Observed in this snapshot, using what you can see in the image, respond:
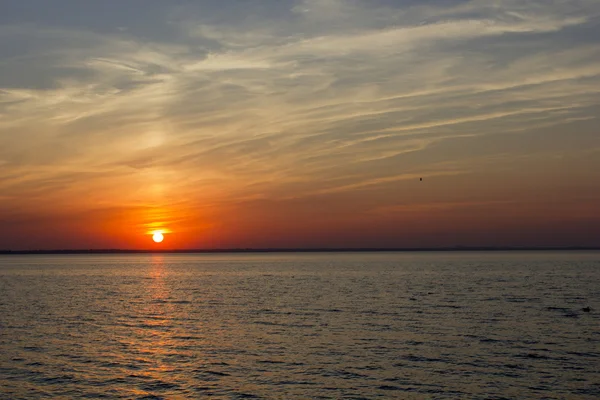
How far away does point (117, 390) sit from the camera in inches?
1522

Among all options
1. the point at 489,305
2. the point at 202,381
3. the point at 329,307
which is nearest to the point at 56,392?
the point at 202,381

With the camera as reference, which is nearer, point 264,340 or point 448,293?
point 264,340

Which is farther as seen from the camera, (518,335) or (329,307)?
(329,307)

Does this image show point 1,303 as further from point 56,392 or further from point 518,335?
point 518,335

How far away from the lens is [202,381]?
4088 centimetres

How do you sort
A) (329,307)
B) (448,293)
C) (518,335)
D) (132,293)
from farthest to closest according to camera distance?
1. (132,293)
2. (448,293)
3. (329,307)
4. (518,335)

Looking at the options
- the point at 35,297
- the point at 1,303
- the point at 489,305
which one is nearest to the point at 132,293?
the point at 35,297

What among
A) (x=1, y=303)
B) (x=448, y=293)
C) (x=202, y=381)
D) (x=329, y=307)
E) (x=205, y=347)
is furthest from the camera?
(x=448, y=293)

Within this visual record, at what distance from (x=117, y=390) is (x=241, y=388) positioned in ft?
25.9

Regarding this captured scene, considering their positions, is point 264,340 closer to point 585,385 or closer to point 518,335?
point 518,335

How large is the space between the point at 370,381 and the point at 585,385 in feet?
44.8

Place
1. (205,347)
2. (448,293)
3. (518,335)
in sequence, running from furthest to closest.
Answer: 1. (448,293)
2. (518,335)
3. (205,347)

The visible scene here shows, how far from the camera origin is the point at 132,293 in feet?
398

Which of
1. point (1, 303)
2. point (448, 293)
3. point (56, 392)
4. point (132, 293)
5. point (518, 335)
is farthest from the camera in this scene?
point (132, 293)
